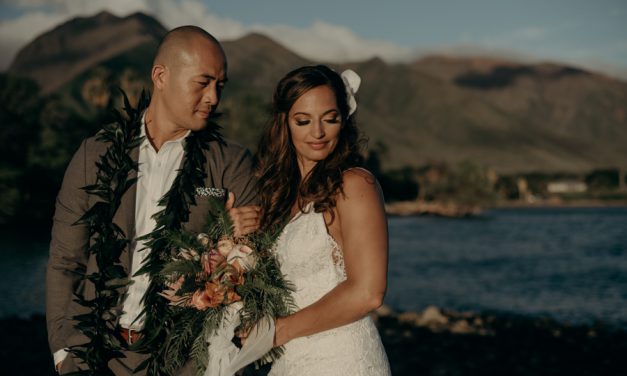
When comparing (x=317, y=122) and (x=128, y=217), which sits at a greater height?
(x=317, y=122)

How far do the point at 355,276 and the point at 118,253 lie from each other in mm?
1328

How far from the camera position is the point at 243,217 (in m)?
3.63

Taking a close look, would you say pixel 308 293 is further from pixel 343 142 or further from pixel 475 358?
pixel 475 358

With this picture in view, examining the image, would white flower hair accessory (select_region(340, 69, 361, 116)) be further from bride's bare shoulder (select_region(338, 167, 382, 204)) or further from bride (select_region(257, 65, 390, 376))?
bride's bare shoulder (select_region(338, 167, 382, 204))

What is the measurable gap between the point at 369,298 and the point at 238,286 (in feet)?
2.12

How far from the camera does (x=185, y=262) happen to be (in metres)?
3.31

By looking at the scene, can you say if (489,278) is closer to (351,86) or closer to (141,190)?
(351,86)

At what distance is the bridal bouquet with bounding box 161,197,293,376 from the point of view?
3244 millimetres

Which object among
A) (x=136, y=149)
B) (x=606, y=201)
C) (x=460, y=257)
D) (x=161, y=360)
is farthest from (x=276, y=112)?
(x=606, y=201)

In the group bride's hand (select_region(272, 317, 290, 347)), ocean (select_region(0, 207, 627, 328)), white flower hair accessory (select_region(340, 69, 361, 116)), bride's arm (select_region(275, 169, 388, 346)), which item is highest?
white flower hair accessory (select_region(340, 69, 361, 116))

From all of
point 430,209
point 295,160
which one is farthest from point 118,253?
point 430,209

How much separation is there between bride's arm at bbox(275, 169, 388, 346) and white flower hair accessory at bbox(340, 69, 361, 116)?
2.08 ft

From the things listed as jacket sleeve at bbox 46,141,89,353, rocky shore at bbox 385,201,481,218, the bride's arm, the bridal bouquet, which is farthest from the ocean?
rocky shore at bbox 385,201,481,218

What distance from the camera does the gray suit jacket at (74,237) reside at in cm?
372
